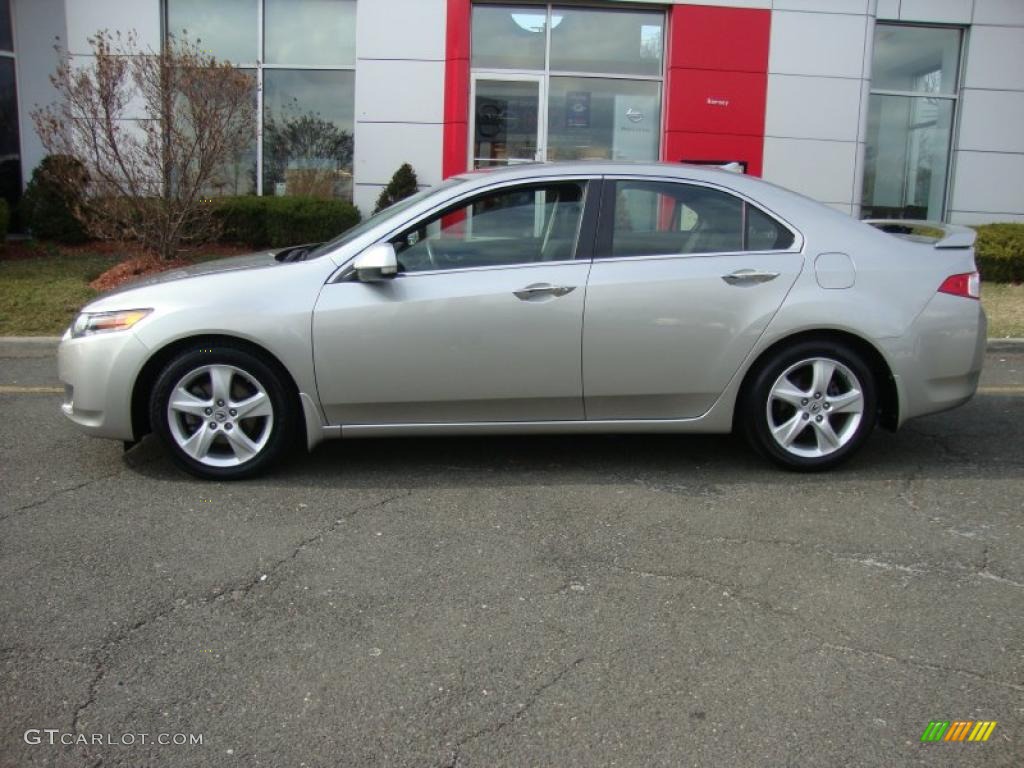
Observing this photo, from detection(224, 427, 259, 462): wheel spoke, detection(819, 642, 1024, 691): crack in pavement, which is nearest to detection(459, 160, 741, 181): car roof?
detection(224, 427, 259, 462): wheel spoke

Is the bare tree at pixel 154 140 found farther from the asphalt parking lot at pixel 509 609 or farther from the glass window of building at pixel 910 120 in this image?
the glass window of building at pixel 910 120

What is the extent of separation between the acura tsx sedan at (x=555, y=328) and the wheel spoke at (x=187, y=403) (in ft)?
0.04

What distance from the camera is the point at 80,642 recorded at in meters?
3.35

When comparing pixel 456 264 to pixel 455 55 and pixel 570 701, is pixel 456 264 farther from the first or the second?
pixel 455 55

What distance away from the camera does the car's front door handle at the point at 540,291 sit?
489 cm

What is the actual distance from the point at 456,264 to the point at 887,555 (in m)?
2.44

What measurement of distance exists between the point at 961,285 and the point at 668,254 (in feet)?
5.07

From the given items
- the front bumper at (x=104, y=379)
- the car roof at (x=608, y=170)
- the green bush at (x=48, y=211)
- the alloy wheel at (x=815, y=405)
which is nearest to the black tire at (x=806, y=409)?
the alloy wheel at (x=815, y=405)

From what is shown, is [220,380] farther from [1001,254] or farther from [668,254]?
[1001,254]

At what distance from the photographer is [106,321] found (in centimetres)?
490

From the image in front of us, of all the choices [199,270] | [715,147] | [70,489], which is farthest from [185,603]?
[715,147]

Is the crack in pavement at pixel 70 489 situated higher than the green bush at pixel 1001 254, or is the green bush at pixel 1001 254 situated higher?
the green bush at pixel 1001 254

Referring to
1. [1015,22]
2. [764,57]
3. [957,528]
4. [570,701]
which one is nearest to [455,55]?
[764,57]

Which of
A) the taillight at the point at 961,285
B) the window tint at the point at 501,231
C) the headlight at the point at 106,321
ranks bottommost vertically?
the headlight at the point at 106,321
